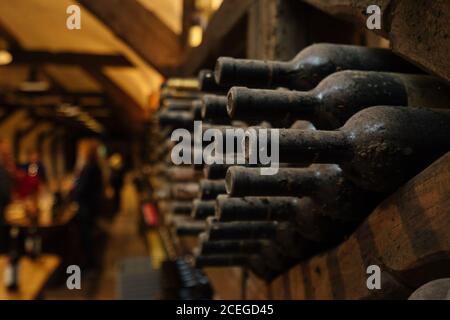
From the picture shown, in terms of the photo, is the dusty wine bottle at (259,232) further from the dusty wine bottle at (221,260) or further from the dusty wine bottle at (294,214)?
the dusty wine bottle at (221,260)

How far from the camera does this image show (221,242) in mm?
1410

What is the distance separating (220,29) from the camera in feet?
7.24

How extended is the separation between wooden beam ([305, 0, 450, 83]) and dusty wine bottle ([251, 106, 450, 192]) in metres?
0.12

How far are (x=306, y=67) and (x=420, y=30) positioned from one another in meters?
0.32

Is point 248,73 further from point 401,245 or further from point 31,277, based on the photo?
point 31,277

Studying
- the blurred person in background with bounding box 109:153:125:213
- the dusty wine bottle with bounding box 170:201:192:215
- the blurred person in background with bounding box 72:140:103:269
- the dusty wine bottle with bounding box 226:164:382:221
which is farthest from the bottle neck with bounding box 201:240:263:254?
the blurred person in background with bounding box 109:153:125:213

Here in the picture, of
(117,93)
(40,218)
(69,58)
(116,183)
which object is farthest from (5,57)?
(116,183)

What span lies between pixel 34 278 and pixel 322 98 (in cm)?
367

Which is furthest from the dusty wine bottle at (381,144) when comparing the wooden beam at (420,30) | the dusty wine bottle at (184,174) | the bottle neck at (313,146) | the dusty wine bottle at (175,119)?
the dusty wine bottle at (184,174)

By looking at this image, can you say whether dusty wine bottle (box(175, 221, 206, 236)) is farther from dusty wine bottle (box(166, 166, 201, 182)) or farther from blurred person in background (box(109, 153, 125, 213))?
blurred person in background (box(109, 153, 125, 213))

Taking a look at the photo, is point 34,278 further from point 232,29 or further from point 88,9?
point 232,29

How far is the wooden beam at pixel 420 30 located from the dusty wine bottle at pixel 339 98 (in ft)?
0.40

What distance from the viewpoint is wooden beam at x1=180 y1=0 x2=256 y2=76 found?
1.93m

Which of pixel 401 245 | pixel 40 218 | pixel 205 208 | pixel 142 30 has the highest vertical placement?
pixel 142 30
